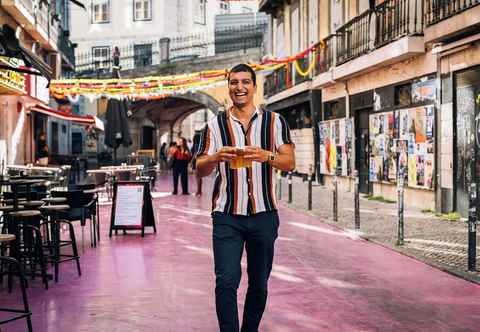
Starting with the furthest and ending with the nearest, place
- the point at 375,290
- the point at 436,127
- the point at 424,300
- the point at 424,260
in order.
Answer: the point at 436,127 < the point at 424,260 < the point at 375,290 < the point at 424,300

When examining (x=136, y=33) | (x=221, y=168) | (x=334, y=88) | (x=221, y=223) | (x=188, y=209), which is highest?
(x=136, y=33)

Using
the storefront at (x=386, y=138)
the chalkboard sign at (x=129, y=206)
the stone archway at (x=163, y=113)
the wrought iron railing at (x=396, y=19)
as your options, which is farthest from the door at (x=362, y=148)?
the stone archway at (x=163, y=113)

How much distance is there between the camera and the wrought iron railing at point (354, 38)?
18.9 meters

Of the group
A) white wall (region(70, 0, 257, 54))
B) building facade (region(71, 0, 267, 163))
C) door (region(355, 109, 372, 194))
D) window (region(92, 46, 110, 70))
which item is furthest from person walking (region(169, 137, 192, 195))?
window (region(92, 46, 110, 70))

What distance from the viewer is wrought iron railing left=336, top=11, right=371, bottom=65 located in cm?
1894

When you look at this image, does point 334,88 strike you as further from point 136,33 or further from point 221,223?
point 136,33

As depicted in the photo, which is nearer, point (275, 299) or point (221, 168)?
point (221, 168)

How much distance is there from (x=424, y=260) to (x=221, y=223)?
4.96 meters

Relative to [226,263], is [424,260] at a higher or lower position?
lower

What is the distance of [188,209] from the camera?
16.1 meters

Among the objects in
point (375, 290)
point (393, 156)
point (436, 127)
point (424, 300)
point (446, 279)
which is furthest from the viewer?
point (393, 156)

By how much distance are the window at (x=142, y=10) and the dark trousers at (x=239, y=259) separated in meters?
45.1

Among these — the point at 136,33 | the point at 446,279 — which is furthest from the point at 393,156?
the point at 136,33

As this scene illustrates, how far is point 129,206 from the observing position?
11.4 metres
